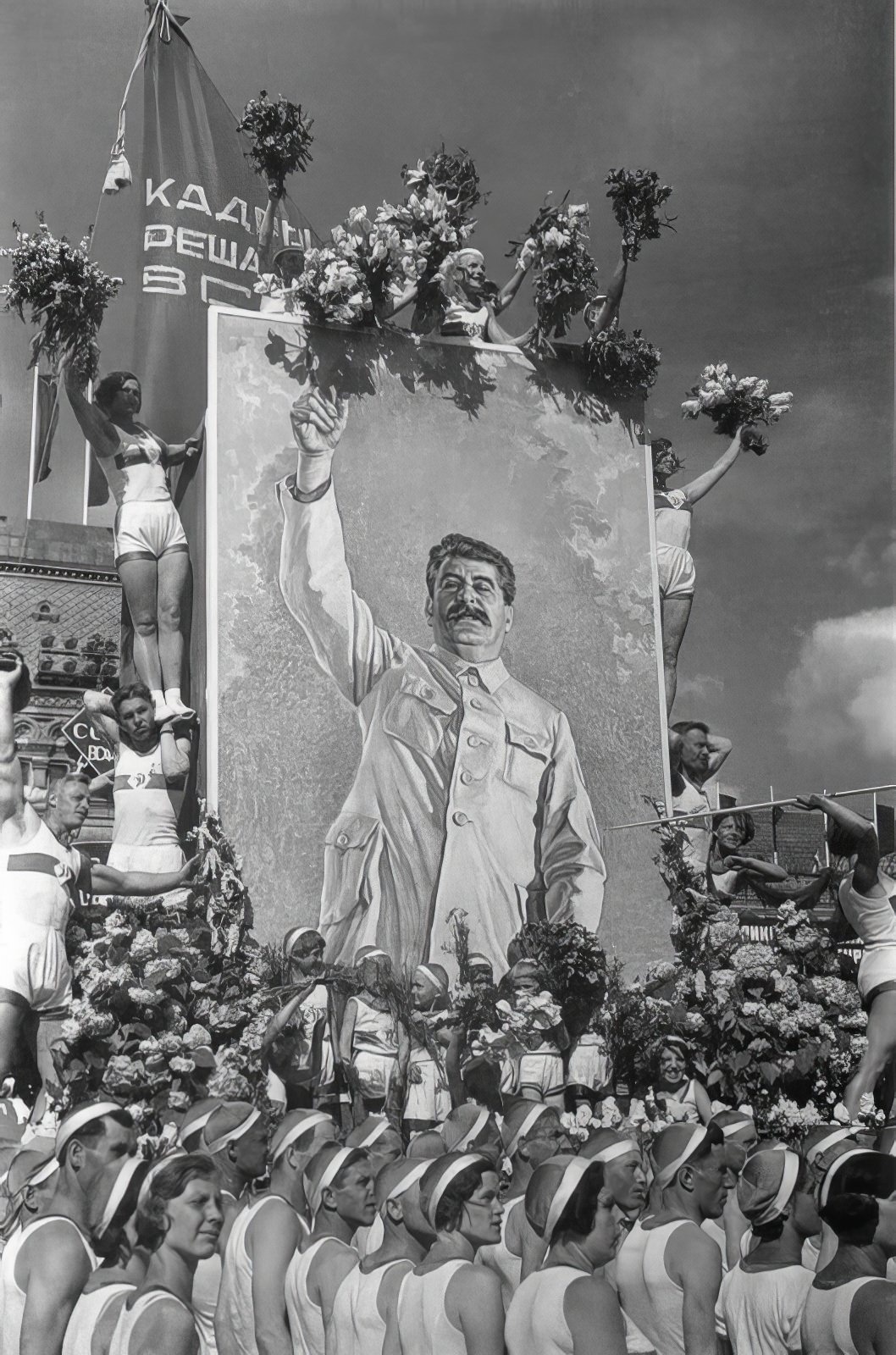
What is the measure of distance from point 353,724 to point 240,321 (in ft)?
5.76

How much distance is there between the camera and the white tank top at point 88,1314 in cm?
467

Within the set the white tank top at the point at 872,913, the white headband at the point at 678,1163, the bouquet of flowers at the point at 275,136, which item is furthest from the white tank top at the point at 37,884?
the white tank top at the point at 872,913

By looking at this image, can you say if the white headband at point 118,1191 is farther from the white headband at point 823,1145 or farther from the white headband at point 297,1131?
the white headband at point 823,1145

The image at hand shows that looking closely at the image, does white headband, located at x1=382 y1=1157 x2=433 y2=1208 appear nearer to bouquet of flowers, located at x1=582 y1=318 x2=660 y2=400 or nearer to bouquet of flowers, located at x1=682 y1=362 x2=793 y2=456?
bouquet of flowers, located at x1=582 y1=318 x2=660 y2=400

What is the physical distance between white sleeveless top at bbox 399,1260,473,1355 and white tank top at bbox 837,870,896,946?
310cm

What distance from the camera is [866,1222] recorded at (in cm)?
495

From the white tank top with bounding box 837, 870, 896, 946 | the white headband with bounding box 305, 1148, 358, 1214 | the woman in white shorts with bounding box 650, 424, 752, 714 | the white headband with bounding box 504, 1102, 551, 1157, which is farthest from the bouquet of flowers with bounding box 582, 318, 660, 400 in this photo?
the white headband with bounding box 305, 1148, 358, 1214

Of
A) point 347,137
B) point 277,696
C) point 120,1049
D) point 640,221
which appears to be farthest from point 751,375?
point 120,1049

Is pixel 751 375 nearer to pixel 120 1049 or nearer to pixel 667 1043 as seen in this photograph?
pixel 667 1043

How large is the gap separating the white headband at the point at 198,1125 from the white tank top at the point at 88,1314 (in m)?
1.11

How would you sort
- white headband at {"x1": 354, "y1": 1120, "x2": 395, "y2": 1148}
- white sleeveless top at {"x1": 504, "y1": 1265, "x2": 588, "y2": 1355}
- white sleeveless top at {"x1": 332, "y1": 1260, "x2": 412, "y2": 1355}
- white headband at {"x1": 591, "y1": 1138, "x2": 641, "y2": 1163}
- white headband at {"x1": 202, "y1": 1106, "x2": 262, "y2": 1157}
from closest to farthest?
white sleeveless top at {"x1": 504, "y1": 1265, "x2": 588, "y2": 1355}, white sleeveless top at {"x1": 332, "y1": 1260, "x2": 412, "y2": 1355}, white headband at {"x1": 591, "y1": 1138, "x2": 641, "y2": 1163}, white headband at {"x1": 202, "y1": 1106, "x2": 262, "y2": 1157}, white headband at {"x1": 354, "y1": 1120, "x2": 395, "y2": 1148}

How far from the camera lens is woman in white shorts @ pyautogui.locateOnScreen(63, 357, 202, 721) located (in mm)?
6824

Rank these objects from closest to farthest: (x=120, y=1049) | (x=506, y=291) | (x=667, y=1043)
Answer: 1. (x=120, y=1049)
2. (x=667, y=1043)
3. (x=506, y=291)

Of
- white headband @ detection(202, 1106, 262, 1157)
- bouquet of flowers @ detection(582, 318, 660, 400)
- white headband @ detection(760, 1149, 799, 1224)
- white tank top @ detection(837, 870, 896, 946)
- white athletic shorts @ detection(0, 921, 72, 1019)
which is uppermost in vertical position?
bouquet of flowers @ detection(582, 318, 660, 400)
